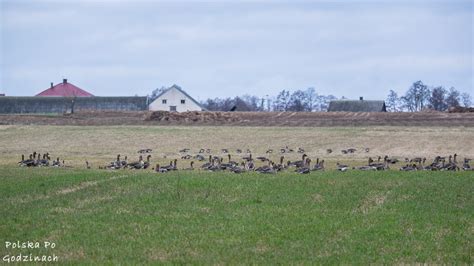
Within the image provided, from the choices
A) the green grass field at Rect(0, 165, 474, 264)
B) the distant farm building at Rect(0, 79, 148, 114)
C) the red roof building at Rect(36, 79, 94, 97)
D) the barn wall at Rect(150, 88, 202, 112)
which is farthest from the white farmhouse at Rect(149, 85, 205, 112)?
the green grass field at Rect(0, 165, 474, 264)

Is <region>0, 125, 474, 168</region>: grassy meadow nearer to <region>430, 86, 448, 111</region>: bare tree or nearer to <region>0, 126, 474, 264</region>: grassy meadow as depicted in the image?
<region>0, 126, 474, 264</region>: grassy meadow

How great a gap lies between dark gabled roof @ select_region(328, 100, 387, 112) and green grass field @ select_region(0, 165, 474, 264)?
290 ft

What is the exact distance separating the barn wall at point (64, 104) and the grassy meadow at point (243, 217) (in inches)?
3260

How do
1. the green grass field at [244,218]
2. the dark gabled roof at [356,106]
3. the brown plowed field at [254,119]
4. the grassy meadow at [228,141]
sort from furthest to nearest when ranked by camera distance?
the dark gabled roof at [356,106] < the brown plowed field at [254,119] < the grassy meadow at [228,141] < the green grass field at [244,218]

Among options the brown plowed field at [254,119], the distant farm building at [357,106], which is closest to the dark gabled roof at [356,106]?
the distant farm building at [357,106]

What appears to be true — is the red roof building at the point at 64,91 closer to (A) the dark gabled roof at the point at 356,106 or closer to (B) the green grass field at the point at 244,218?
(A) the dark gabled roof at the point at 356,106

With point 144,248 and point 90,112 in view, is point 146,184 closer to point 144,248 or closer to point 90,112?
point 144,248

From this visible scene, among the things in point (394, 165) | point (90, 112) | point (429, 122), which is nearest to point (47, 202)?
point (394, 165)

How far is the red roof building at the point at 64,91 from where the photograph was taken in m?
131

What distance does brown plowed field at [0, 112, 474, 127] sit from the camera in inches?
2867

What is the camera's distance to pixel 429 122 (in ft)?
234

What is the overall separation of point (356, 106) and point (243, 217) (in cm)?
9845

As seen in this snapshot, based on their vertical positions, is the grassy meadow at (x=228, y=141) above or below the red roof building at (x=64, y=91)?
below

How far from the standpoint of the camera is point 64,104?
114m
